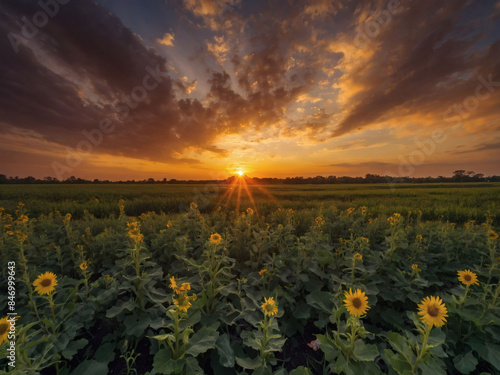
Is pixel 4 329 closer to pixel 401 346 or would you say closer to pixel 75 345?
pixel 75 345

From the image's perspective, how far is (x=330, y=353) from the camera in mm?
1704

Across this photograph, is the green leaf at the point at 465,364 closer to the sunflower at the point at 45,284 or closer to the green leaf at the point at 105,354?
the green leaf at the point at 105,354

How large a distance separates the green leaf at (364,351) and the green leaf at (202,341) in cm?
110

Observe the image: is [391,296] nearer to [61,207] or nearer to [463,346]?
[463,346]

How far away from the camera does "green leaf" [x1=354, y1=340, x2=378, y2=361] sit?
156cm

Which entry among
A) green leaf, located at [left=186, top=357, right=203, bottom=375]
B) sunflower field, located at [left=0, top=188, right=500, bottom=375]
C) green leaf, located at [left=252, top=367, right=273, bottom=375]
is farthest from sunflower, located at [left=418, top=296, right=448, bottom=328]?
green leaf, located at [left=186, top=357, right=203, bottom=375]

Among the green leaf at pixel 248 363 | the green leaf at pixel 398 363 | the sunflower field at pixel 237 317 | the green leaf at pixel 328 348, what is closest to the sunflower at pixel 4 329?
the sunflower field at pixel 237 317

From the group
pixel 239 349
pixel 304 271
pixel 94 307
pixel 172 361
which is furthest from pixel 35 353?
pixel 304 271

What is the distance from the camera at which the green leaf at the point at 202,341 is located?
5.39ft

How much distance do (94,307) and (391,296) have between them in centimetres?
368

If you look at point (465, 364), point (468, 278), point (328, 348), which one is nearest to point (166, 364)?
point (328, 348)

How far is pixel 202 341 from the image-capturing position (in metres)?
1.75

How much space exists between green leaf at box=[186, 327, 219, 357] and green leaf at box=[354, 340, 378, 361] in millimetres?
1104

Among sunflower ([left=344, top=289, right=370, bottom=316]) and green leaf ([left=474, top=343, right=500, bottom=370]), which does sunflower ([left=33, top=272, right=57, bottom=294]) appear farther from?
green leaf ([left=474, top=343, right=500, bottom=370])
